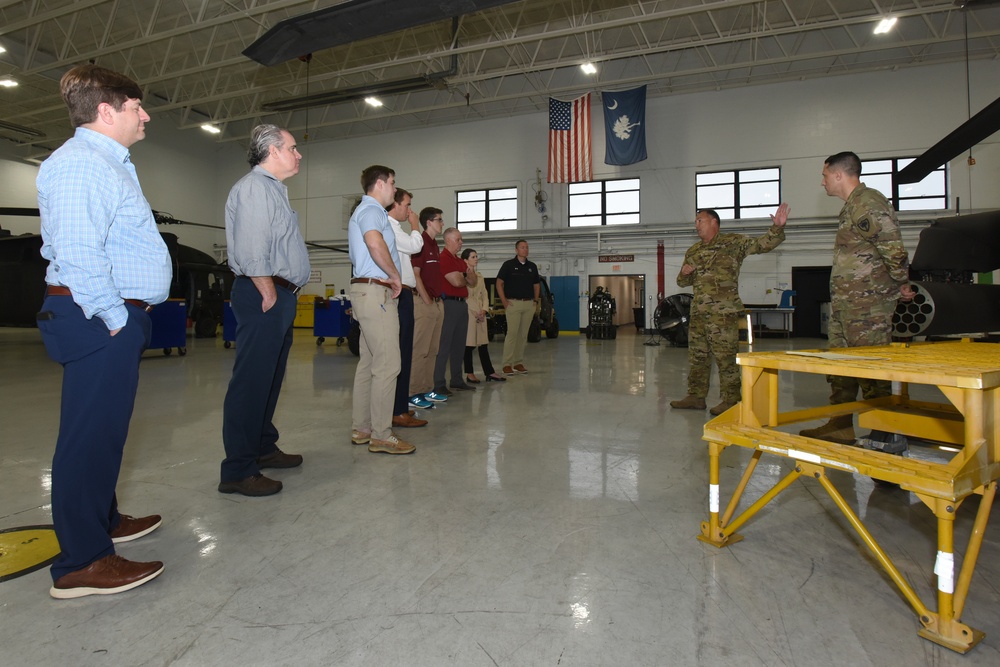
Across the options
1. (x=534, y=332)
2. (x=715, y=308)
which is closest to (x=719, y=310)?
(x=715, y=308)

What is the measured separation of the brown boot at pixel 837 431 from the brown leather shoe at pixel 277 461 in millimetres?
2594

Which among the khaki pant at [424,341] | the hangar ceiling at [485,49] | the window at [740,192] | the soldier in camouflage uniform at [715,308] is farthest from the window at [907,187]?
the khaki pant at [424,341]

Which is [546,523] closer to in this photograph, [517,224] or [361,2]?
[361,2]

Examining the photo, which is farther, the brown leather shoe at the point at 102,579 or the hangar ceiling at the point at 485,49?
the hangar ceiling at the point at 485,49

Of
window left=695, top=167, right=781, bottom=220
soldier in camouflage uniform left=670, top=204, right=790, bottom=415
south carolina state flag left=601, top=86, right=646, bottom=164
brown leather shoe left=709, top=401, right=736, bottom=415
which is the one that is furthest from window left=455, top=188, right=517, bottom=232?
brown leather shoe left=709, top=401, right=736, bottom=415

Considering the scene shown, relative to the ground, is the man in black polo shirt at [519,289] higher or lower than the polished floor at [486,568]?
higher

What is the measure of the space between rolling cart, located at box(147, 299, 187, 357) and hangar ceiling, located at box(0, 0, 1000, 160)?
6240 mm

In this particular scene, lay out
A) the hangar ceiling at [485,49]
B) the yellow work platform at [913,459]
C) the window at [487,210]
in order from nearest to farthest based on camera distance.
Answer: the yellow work platform at [913,459] < the hangar ceiling at [485,49] < the window at [487,210]

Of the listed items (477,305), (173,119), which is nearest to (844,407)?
(477,305)

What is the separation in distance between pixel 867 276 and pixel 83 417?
3.32 m

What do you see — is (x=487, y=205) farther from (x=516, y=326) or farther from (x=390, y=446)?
(x=390, y=446)

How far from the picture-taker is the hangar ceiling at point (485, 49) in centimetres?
1112

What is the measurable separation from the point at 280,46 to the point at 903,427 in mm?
8682

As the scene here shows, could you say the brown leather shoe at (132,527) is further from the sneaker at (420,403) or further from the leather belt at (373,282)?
the sneaker at (420,403)
